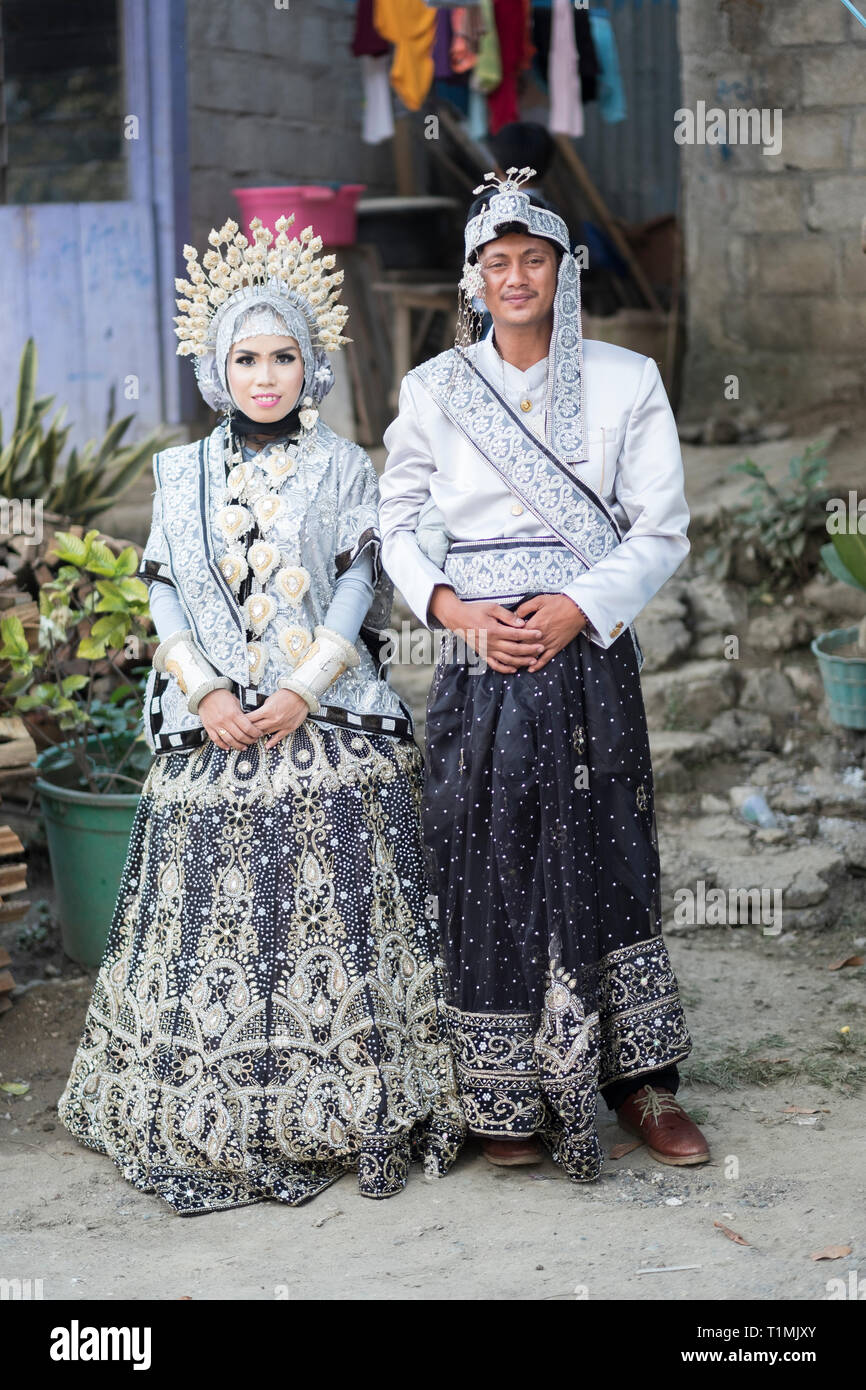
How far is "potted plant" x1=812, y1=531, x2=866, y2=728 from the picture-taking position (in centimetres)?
509

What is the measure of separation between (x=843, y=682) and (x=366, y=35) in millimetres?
4892

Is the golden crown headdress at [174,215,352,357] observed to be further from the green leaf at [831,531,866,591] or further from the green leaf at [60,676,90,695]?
the green leaf at [831,531,866,591]

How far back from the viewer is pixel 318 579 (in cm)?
337

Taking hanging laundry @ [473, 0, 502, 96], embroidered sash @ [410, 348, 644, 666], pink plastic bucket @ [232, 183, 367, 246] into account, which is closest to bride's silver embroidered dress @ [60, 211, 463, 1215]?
embroidered sash @ [410, 348, 644, 666]

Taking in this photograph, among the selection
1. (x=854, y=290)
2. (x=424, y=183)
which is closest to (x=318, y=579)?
(x=854, y=290)

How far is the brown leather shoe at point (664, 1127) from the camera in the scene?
3258 mm

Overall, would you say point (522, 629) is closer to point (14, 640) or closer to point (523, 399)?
point (523, 399)

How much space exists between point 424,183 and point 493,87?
171 cm

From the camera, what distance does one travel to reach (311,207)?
307 inches

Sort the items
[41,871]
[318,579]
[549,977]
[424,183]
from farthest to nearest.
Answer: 1. [424,183]
2. [41,871]
3. [318,579]
4. [549,977]

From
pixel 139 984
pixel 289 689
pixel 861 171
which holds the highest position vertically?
pixel 861 171

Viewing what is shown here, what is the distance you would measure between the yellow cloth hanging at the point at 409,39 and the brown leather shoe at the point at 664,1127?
6288 millimetres

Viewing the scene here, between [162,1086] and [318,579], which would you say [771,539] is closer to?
[318,579]

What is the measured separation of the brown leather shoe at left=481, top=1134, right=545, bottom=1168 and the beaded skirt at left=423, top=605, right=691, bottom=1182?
0.06m
